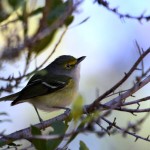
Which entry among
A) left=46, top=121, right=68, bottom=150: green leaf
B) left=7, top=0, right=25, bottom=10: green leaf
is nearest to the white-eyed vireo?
left=46, top=121, right=68, bottom=150: green leaf

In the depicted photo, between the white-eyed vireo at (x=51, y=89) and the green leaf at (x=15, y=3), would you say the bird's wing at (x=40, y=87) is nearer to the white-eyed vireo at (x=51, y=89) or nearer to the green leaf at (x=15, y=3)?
the white-eyed vireo at (x=51, y=89)

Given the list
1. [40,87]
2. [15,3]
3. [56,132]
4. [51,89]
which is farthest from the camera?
[51,89]

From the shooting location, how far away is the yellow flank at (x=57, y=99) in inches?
122

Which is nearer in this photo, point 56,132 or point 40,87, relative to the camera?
point 56,132

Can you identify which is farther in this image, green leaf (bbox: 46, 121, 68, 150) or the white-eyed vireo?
the white-eyed vireo

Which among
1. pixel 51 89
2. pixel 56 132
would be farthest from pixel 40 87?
pixel 56 132

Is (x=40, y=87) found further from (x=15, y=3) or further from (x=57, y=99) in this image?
(x=15, y=3)

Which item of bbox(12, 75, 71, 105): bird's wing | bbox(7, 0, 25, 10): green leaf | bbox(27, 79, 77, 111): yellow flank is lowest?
bbox(27, 79, 77, 111): yellow flank

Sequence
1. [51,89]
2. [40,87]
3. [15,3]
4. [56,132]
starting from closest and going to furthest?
[15,3] → [56,132] → [40,87] → [51,89]

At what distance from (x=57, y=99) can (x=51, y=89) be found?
0.08 meters

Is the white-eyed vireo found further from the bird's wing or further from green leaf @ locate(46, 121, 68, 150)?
green leaf @ locate(46, 121, 68, 150)

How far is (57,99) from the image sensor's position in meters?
3.17

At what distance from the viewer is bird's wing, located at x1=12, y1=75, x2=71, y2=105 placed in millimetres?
2886

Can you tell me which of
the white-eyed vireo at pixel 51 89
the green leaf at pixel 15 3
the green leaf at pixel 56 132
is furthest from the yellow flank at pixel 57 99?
the green leaf at pixel 15 3
